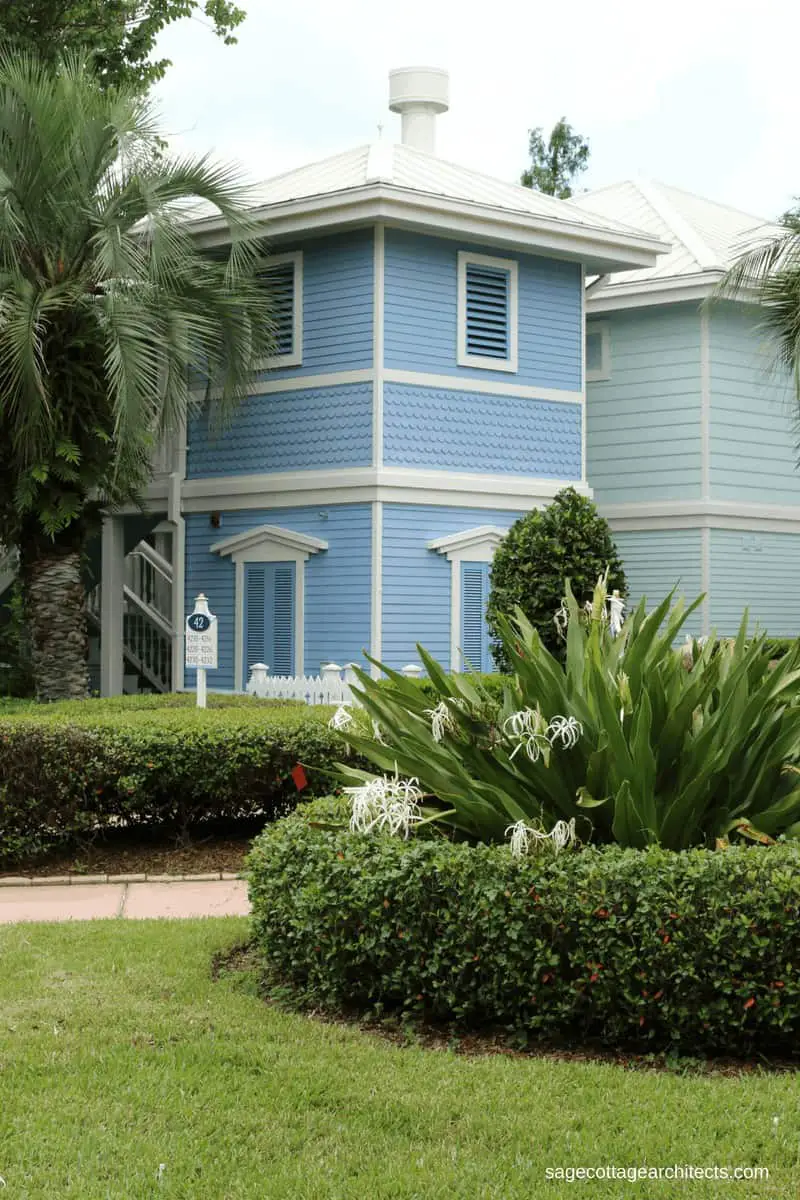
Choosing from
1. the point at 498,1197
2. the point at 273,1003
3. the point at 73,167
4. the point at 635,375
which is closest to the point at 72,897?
the point at 273,1003

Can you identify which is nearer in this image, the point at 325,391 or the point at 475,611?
the point at 325,391

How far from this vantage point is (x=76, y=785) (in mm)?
9891

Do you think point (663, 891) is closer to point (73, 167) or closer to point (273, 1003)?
point (273, 1003)

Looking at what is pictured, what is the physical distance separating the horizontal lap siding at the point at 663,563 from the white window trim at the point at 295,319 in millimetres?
5977

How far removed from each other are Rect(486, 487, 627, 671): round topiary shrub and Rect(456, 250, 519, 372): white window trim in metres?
2.46

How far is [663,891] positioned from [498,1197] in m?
1.64

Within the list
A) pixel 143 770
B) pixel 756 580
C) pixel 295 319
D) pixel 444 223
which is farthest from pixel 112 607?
pixel 143 770

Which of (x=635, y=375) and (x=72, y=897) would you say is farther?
(x=635, y=375)

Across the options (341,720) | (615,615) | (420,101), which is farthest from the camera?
(420,101)

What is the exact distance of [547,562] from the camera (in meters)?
16.4

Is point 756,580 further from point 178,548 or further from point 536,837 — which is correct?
point 536,837

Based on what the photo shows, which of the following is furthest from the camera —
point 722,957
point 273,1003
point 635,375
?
point 635,375

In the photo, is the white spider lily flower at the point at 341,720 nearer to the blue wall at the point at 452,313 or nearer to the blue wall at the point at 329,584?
the blue wall at the point at 329,584

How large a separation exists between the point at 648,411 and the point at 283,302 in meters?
6.00
